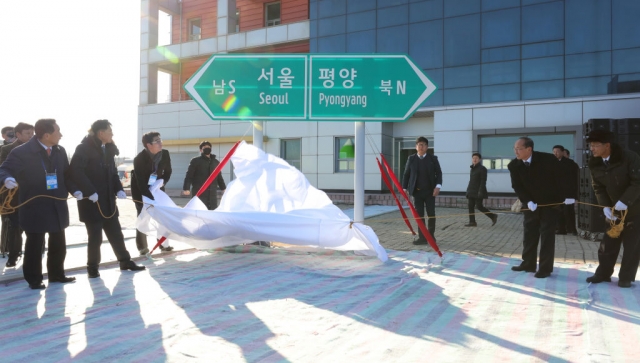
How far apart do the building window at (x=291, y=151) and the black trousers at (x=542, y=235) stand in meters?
17.1

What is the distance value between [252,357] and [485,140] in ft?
57.6

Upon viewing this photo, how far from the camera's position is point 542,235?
→ 19.8 ft

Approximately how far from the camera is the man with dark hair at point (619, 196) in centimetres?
531

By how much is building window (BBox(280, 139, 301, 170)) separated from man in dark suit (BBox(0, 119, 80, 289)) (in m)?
17.5

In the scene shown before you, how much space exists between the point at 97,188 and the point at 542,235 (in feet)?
17.9

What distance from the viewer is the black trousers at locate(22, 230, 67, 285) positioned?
5.26m

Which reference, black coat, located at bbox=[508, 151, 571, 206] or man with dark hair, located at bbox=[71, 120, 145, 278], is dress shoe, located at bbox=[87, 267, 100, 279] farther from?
black coat, located at bbox=[508, 151, 571, 206]

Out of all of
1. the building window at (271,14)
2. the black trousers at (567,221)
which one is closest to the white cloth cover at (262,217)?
the black trousers at (567,221)

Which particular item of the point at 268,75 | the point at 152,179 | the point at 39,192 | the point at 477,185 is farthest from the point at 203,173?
the point at 477,185

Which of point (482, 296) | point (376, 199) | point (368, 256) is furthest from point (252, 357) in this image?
point (376, 199)

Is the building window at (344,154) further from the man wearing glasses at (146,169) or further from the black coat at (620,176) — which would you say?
the black coat at (620,176)

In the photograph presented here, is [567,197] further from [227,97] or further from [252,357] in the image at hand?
[227,97]

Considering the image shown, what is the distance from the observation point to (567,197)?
6.11 metres

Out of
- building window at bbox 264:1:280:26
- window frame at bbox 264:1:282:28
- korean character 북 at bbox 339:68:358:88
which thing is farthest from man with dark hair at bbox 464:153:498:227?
building window at bbox 264:1:280:26
